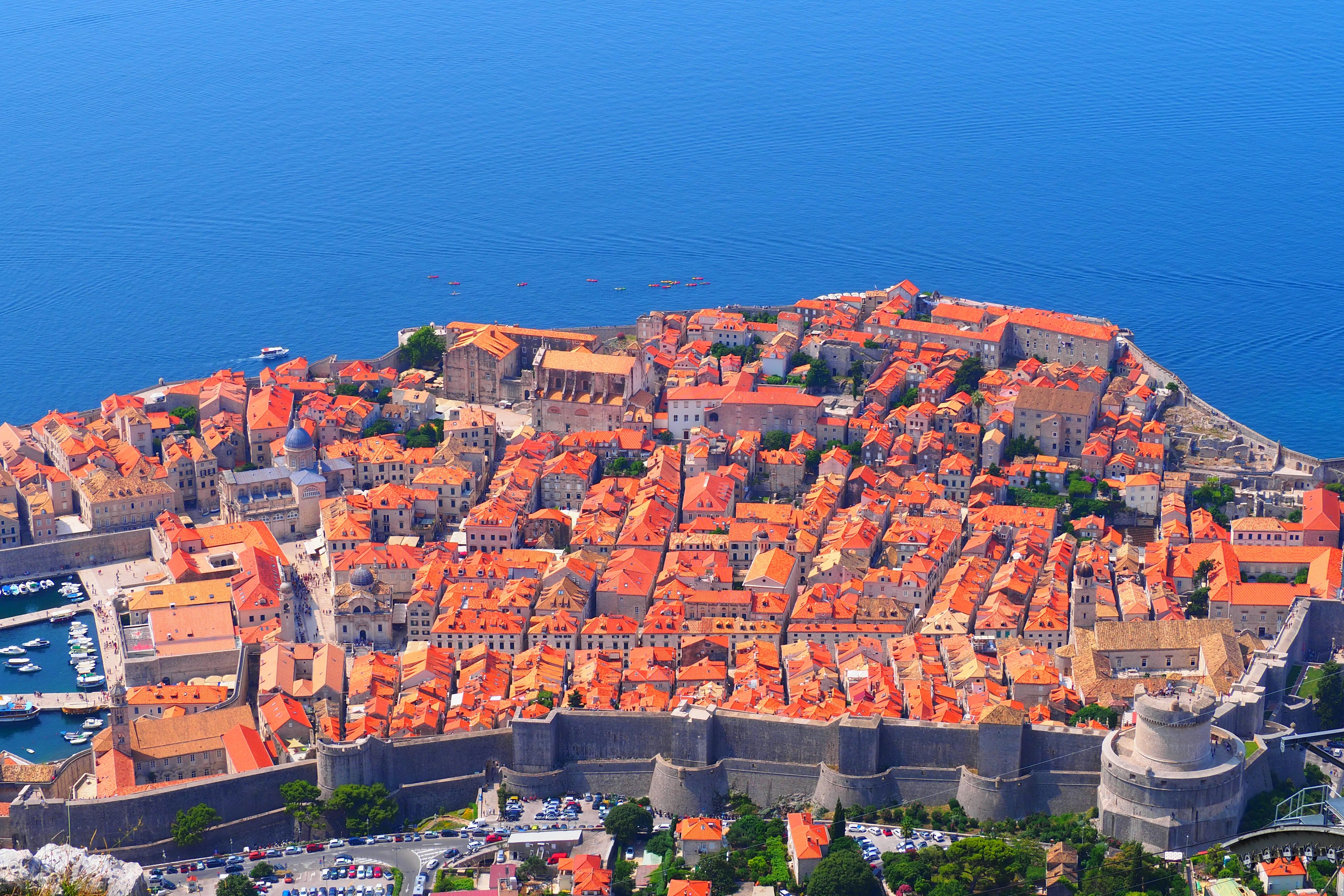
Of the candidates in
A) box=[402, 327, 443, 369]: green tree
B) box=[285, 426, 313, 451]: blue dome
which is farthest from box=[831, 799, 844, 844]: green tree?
box=[402, 327, 443, 369]: green tree

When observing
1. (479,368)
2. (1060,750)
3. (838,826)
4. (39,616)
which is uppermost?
(479,368)

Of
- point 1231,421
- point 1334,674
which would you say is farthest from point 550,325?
point 1334,674

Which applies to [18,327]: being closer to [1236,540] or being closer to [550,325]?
[550,325]

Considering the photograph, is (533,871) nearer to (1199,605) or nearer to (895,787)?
(895,787)

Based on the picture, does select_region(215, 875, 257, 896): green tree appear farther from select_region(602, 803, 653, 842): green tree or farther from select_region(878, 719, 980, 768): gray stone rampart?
select_region(878, 719, 980, 768): gray stone rampart

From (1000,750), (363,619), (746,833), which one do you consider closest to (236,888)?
(746,833)

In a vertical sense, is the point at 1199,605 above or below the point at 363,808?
above

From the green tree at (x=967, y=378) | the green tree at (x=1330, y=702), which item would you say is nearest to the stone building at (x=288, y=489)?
the green tree at (x=967, y=378)
